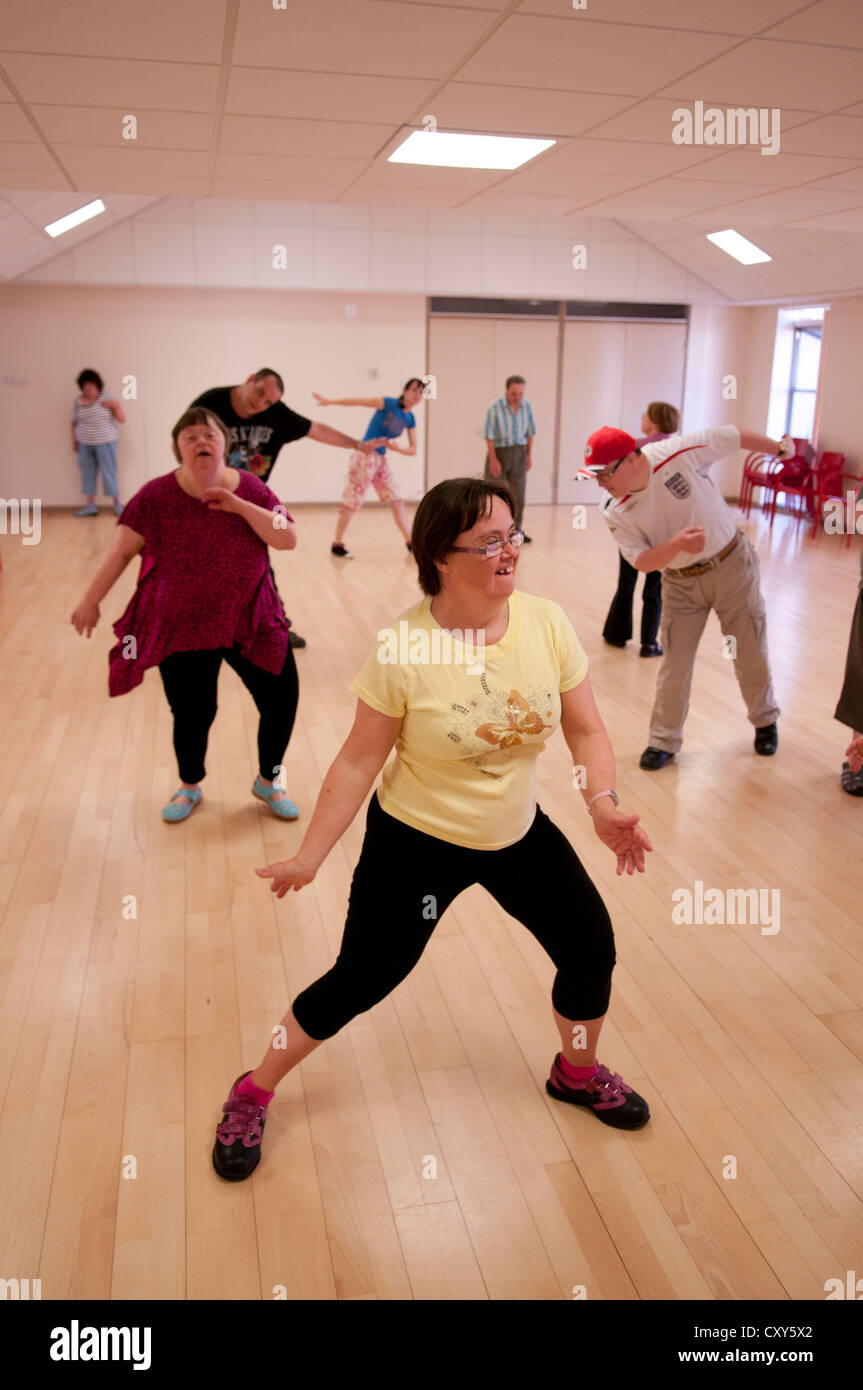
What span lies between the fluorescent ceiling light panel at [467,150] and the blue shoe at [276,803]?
2.74m

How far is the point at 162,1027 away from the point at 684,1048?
4.48 ft

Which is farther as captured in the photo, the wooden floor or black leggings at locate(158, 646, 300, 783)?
black leggings at locate(158, 646, 300, 783)

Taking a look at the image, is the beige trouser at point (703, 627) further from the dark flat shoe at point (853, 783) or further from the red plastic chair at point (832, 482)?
the red plastic chair at point (832, 482)

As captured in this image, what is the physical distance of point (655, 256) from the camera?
501 inches

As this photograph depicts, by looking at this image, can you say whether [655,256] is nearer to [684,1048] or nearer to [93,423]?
[93,423]

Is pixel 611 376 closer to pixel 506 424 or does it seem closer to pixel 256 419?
pixel 506 424

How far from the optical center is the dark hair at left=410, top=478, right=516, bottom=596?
6.30ft

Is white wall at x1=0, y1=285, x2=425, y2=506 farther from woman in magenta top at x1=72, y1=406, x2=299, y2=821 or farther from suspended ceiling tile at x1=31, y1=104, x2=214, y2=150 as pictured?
woman in magenta top at x1=72, y1=406, x2=299, y2=821

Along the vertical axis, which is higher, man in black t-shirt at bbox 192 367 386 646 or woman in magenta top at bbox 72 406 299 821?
man in black t-shirt at bbox 192 367 386 646

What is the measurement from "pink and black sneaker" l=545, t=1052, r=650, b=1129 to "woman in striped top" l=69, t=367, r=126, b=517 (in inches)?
413

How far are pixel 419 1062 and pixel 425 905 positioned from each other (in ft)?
2.48

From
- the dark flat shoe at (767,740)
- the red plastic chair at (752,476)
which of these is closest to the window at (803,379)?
the red plastic chair at (752,476)

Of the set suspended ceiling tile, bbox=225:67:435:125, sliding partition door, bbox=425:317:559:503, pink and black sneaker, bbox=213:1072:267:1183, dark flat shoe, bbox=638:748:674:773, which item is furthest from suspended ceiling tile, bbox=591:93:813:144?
sliding partition door, bbox=425:317:559:503

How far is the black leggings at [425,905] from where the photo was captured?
6.80 feet
